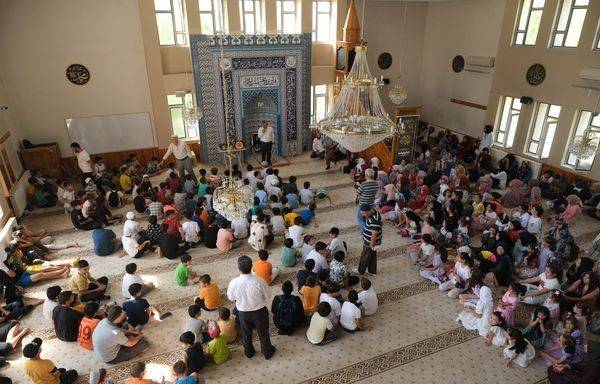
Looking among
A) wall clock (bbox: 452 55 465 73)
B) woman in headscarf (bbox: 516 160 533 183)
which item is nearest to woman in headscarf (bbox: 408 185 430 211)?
woman in headscarf (bbox: 516 160 533 183)

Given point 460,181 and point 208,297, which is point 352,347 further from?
point 460,181

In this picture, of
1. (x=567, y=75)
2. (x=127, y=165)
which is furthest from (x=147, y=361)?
(x=567, y=75)

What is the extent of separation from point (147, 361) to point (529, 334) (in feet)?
14.0

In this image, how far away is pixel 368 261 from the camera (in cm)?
580

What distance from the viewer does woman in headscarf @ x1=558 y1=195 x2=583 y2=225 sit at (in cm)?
700

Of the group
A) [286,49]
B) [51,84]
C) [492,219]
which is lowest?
[492,219]

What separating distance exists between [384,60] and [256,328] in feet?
32.9

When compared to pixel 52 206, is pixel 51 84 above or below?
above

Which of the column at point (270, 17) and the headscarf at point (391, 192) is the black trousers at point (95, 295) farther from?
the column at point (270, 17)

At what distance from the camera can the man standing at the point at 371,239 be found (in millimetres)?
5336

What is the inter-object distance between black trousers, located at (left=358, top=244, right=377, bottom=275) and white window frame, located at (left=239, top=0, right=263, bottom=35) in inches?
261

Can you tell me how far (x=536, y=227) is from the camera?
6.34 m

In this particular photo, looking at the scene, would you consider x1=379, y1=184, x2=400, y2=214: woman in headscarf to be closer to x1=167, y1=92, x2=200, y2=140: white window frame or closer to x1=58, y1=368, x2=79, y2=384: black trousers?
x1=167, y1=92, x2=200, y2=140: white window frame

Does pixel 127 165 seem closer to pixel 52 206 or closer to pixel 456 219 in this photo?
pixel 52 206
